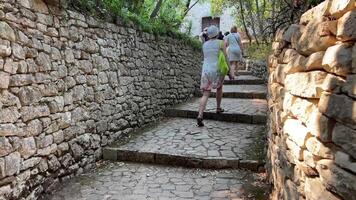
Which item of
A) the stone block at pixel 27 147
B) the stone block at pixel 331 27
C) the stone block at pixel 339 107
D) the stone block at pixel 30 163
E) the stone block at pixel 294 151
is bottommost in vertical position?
the stone block at pixel 30 163

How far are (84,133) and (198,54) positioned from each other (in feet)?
19.7

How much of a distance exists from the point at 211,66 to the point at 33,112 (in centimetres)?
315

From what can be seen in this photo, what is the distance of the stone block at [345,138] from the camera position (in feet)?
4.91

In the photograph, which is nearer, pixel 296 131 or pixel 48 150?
pixel 296 131

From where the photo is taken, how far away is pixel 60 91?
155 inches

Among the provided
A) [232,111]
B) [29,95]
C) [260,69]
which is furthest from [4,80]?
[260,69]

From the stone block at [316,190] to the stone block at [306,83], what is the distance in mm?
490

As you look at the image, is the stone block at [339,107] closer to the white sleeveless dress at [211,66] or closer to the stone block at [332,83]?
the stone block at [332,83]

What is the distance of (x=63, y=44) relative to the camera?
13.1 ft

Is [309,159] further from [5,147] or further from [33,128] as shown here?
[33,128]

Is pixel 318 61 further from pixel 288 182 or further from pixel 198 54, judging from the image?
pixel 198 54

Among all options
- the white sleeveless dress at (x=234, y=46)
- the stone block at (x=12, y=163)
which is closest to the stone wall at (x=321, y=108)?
the stone block at (x=12, y=163)

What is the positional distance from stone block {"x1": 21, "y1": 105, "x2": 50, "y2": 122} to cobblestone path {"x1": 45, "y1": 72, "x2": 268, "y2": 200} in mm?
889

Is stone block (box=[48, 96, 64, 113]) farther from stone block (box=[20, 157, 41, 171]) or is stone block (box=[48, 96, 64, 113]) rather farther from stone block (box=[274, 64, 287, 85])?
stone block (box=[274, 64, 287, 85])
